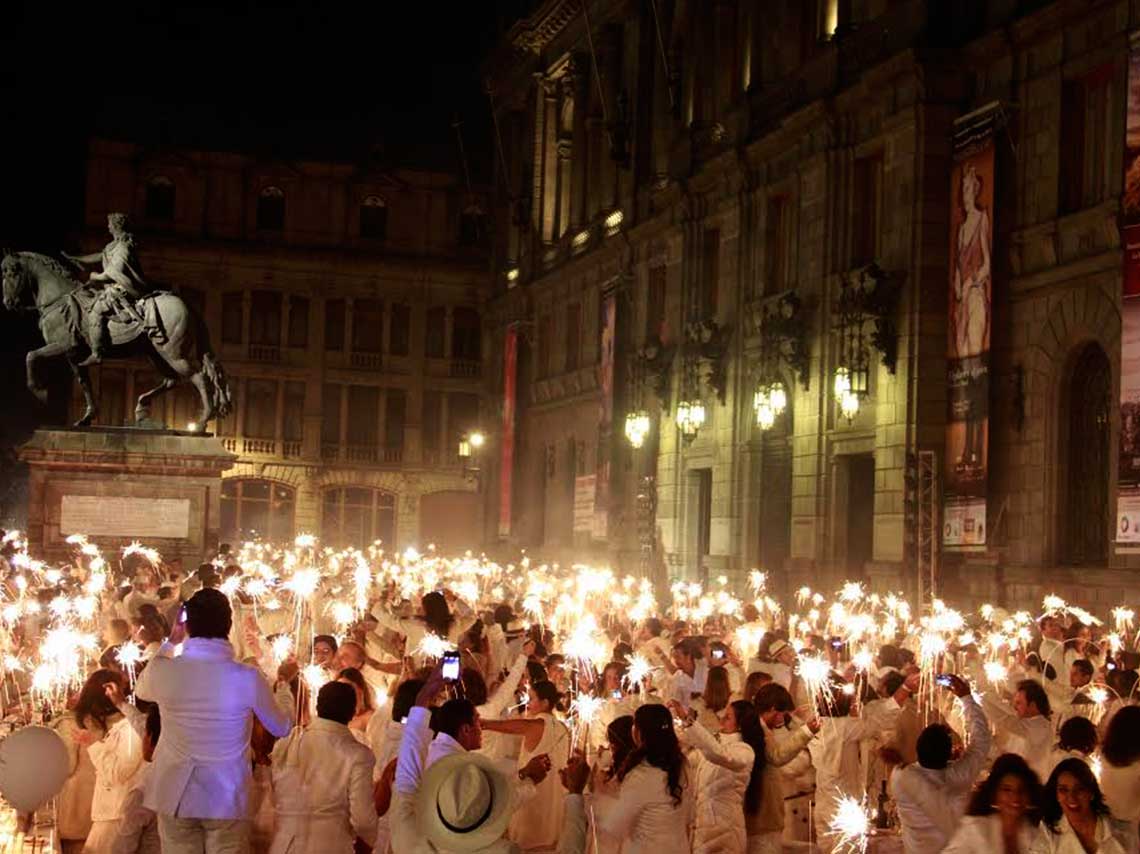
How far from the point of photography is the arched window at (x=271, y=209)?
74.9m

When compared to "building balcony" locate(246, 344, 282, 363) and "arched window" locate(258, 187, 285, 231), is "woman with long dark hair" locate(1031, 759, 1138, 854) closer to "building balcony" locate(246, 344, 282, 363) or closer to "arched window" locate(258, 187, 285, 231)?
"building balcony" locate(246, 344, 282, 363)

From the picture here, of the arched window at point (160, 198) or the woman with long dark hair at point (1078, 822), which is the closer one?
the woman with long dark hair at point (1078, 822)

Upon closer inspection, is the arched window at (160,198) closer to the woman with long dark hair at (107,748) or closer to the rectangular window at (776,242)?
the rectangular window at (776,242)

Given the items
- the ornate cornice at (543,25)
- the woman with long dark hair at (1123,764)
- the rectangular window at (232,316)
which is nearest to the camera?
the woman with long dark hair at (1123,764)

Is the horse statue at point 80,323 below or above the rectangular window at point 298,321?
below

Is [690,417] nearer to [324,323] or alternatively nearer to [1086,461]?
[1086,461]

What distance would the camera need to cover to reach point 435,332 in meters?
75.7

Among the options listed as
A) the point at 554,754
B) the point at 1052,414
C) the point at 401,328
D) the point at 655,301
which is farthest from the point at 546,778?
the point at 401,328

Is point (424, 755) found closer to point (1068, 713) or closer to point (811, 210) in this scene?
point (1068, 713)

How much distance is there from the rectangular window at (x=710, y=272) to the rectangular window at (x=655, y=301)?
141 inches

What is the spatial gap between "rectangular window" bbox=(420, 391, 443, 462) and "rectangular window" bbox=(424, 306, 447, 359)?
5.45 ft

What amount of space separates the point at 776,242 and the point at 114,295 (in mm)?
13933

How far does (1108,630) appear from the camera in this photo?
83.0 ft

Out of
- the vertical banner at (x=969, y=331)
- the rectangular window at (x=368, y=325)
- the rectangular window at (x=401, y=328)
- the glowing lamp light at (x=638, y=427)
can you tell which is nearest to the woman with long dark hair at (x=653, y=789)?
the vertical banner at (x=969, y=331)
